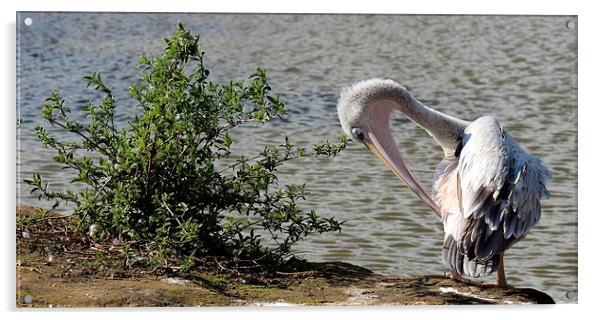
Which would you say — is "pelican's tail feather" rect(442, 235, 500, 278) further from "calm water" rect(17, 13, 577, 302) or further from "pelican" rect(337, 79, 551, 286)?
"calm water" rect(17, 13, 577, 302)

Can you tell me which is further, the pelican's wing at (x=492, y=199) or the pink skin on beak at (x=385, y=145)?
the pink skin on beak at (x=385, y=145)

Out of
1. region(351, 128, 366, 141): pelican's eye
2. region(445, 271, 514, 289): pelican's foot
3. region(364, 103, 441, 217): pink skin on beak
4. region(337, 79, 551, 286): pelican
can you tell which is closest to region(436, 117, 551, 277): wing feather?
region(337, 79, 551, 286): pelican

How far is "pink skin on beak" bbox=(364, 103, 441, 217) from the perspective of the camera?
14.8 feet

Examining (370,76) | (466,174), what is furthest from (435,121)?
(370,76)

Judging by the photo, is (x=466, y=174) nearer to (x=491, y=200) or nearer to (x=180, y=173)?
(x=491, y=200)

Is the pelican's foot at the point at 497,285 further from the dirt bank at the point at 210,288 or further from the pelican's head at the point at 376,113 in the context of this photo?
the pelican's head at the point at 376,113

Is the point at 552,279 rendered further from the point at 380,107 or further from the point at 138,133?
the point at 138,133

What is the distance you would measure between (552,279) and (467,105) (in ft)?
2.67

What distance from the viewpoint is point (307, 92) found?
4.88 m

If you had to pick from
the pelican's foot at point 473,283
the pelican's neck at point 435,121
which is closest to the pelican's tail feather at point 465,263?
the pelican's foot at point 473,283

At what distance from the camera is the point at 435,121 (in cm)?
Result: 450

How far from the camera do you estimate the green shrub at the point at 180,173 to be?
Result: 14.0 ft

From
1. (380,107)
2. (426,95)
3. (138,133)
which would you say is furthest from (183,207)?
(426,95)

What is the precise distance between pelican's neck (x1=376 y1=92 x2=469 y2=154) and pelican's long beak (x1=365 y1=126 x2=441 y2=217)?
0.38ft
